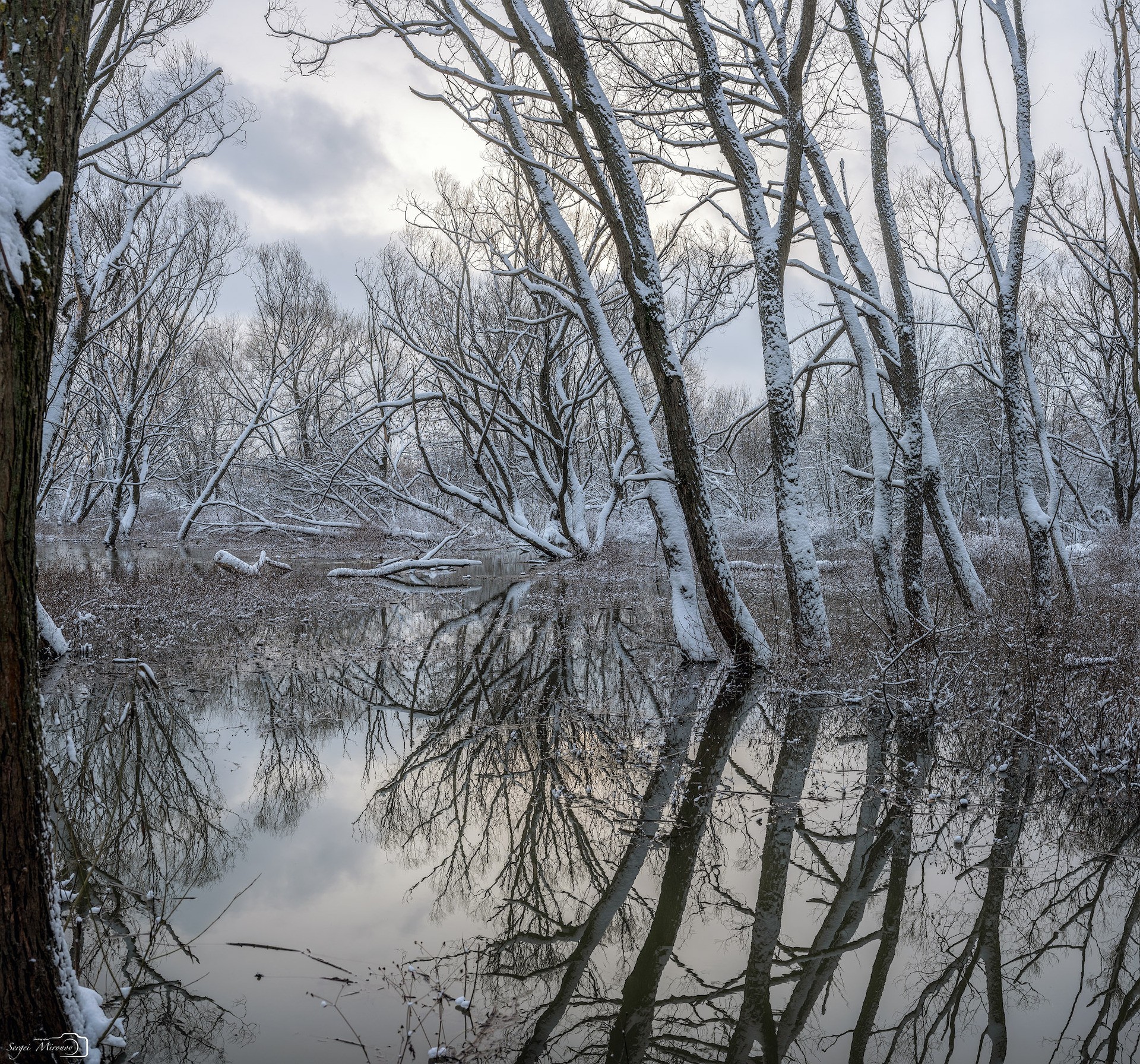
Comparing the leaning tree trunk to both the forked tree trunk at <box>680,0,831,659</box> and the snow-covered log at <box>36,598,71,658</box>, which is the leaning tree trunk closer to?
the snow-covered log at <box>36,598,71,658</box>

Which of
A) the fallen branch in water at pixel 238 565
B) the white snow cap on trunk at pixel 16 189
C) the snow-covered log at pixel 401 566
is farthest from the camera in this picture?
the snow-covered log at pixel 401 566

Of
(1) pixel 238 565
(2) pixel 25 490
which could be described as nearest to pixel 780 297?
(2) pixel 25 490

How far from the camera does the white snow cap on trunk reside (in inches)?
77.4

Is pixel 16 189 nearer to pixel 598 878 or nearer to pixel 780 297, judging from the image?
pixel 598 878

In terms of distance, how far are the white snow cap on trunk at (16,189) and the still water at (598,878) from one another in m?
2.67

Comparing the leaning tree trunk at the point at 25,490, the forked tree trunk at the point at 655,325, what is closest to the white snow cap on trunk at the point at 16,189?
the leaning tree trunk at the point at 25,490

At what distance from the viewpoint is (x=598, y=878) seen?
3744 mm

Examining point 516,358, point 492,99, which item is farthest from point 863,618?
point 516,358

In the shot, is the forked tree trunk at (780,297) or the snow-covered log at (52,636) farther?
the forked tree trunk at (780,297)

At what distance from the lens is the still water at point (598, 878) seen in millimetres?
2750

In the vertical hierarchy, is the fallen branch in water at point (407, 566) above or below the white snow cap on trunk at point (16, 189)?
below

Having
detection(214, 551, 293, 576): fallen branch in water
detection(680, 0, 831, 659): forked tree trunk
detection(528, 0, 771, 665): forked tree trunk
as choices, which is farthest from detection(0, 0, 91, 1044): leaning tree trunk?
detection(214, 551, 293, 576): fallen branch in water

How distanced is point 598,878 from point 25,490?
3089 millimetres

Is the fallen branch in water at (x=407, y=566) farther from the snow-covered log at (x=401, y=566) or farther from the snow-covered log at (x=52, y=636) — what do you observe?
the snow-covered log at (x=52, y=636)
